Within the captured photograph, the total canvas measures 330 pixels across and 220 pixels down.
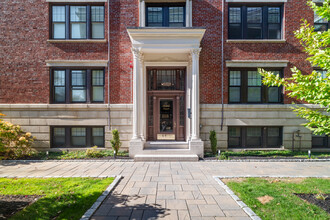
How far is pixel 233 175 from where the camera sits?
7.03 meters

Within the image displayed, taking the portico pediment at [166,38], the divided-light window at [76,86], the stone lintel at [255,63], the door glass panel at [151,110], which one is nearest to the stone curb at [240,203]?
the door glass panel at [151,110]

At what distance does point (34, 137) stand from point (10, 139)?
1019mm

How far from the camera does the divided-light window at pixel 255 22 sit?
10.9 meters

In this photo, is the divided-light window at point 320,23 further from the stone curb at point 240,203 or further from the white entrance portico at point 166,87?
the stone curb at point 240,203

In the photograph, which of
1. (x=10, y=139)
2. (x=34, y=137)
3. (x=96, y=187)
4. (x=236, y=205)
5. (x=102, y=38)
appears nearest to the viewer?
(x=236, y=205)

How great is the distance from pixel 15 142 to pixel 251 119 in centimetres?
1298

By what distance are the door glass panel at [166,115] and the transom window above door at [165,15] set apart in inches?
181

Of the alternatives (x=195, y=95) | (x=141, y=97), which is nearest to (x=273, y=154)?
(x=195, y=95)

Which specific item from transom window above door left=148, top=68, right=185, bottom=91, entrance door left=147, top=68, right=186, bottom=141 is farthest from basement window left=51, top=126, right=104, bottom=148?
transom window above door left=148, top=68, right=185, bottom=91

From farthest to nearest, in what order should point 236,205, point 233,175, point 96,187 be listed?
point 233,175, point 96,187, point 236,205

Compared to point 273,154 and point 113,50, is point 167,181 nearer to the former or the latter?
point 273,154

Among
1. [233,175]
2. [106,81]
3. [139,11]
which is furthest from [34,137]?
[233,175]

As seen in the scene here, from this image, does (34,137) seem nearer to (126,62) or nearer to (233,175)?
(126,62)

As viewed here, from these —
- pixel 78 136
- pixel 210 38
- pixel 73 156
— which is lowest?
pixel 73 156
